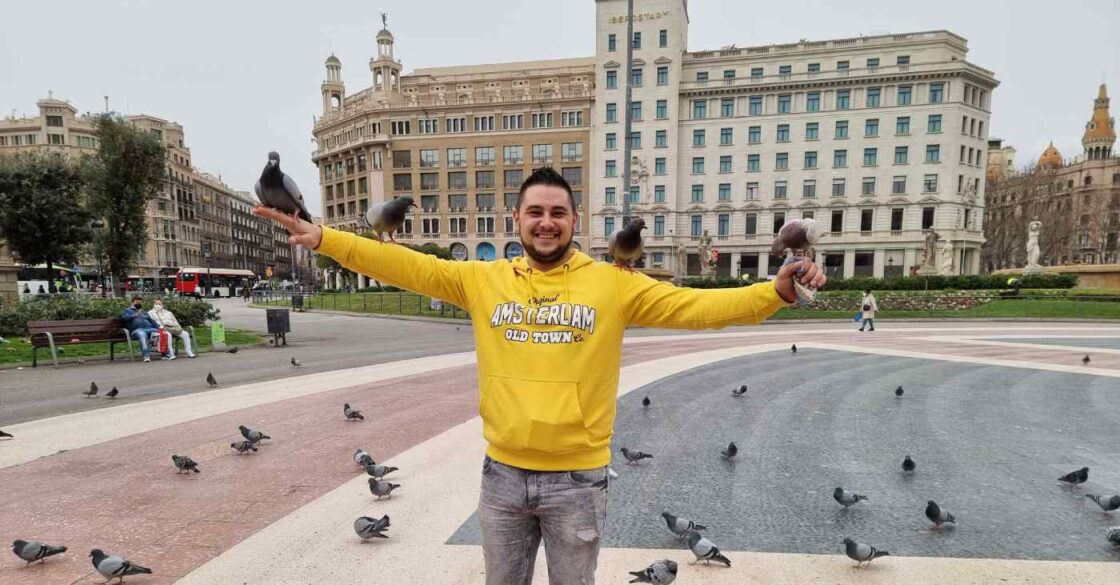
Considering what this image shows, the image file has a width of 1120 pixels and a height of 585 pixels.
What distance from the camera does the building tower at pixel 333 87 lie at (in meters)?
80.6

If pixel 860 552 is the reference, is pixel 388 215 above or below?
above

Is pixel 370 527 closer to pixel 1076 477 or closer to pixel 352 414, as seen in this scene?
pixel 352 414

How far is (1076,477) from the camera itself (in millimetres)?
4609

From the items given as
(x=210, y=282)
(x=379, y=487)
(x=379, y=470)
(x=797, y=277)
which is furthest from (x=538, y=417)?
(x=210, y=282)

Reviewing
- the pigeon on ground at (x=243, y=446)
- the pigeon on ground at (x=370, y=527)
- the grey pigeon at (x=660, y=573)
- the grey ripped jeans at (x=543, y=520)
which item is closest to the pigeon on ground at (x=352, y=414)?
the pigeon on ground at (x=243, y=446)

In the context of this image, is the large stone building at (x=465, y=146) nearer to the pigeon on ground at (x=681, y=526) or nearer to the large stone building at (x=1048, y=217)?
the large stone building at (x=1048, y=217)

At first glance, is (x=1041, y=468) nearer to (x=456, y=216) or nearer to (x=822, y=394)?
(x=822, y=394)

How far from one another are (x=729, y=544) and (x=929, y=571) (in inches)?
51.3

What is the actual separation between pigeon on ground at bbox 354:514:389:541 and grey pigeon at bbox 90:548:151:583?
1.31 meters

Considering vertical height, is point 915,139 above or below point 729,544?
above

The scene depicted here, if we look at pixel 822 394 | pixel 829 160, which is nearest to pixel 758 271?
pixel 829 160

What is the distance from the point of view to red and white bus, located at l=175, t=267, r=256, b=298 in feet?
167

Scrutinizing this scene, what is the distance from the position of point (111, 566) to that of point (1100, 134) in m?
151

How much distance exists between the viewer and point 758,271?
57.3 meters
